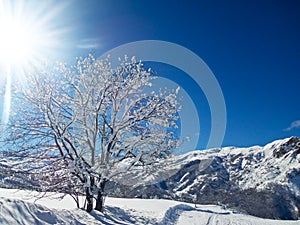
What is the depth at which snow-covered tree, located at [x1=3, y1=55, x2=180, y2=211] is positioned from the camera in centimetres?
1145

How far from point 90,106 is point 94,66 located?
5.34ft

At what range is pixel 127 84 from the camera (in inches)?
522

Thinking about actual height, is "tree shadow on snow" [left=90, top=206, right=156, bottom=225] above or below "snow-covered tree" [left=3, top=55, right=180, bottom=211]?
below

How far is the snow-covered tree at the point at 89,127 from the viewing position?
11453mm

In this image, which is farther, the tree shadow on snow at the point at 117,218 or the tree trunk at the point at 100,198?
the tree trunk at the point at 100,198

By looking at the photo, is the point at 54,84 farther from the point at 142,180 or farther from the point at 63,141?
the point at 142,180

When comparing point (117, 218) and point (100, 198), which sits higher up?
point (100, 198)

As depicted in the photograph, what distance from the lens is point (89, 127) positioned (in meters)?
12.4

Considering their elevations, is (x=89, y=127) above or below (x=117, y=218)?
above

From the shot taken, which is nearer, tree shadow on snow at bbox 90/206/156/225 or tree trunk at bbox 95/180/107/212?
tree shadow on snow at bbox 90/206/156/225

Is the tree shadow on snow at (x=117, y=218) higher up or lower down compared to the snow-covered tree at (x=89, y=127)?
lower down

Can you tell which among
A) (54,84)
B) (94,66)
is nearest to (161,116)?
(94,66)

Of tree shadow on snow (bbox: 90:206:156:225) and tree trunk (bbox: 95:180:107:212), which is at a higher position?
tree trunk (bbox: 95:180:107:212)

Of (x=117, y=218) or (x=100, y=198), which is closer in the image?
(x=100, y=198)
